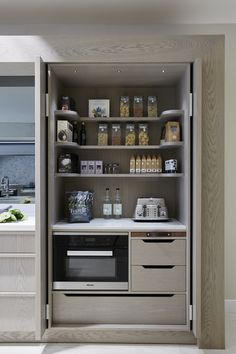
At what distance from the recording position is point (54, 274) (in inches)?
101

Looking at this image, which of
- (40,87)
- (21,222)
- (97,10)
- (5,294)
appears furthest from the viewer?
(97,10)

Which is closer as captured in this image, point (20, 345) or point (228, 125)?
point (20, 345)

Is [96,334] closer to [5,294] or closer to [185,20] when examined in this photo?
[5,294]

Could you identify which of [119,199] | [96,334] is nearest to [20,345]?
[96,334]

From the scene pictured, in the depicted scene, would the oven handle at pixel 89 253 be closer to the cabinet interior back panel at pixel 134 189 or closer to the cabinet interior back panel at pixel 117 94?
the cabinet interior back panel at pixel 134 189

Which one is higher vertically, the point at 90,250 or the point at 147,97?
the point at 147,97

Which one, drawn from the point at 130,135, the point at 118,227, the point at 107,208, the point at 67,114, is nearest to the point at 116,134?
the point at 130,135

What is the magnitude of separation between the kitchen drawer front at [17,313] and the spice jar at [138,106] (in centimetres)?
175

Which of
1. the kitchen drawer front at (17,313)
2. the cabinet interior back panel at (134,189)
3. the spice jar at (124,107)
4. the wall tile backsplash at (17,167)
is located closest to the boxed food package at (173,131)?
the spice jar at (124,107)

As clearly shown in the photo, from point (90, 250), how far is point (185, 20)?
2324mm

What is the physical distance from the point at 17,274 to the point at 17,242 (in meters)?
0.24

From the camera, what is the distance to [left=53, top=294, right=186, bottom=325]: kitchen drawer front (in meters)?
2.55

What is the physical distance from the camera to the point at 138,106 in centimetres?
295

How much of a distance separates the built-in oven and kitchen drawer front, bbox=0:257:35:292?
0.18 m
